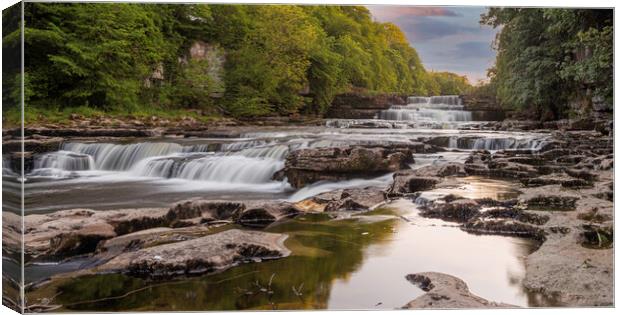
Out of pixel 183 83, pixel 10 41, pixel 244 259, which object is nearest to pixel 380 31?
pixel 183 83

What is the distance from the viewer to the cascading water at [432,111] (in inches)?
236

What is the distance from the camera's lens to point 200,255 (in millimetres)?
5590

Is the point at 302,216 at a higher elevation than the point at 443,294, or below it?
higher

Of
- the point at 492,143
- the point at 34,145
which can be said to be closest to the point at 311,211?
the point at 492,143

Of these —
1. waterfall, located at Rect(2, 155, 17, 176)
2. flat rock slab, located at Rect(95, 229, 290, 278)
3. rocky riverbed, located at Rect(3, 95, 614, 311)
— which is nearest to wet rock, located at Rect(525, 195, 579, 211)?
rocky riverbed, located at Rect(3, 95, 614, 311)

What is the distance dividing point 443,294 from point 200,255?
192 cm

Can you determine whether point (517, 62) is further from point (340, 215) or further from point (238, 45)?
point (238, 45)

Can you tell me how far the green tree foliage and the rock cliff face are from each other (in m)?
0.87

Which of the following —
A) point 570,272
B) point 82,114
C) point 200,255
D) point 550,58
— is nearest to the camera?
point 200,255

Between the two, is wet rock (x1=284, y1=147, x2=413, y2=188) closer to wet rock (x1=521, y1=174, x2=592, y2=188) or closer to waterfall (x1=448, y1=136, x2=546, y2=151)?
waterfall (x1=448, y1=136, x2=546, y2=151)

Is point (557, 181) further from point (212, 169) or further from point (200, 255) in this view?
point (200, 255)

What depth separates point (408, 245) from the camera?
5859 mm

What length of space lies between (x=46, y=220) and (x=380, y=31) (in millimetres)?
3089

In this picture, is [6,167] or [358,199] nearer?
[6,167]
